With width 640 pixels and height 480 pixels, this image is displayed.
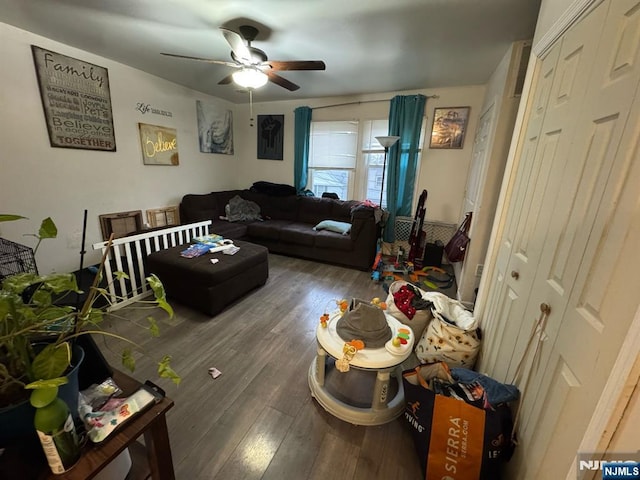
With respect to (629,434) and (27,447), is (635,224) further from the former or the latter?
(27,447)

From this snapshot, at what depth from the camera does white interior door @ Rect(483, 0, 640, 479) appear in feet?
2.25

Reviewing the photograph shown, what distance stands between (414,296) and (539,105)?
1351mm

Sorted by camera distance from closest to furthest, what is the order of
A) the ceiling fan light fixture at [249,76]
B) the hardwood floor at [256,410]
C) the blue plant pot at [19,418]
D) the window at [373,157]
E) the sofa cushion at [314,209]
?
the blue plant pot at [19,418], the hardwood floor at [256,410], the ceiling fan light fixture at [249,76], the window at [373,157], the sofa cushion at [314,209]

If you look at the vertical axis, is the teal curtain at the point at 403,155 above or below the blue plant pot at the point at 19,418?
above

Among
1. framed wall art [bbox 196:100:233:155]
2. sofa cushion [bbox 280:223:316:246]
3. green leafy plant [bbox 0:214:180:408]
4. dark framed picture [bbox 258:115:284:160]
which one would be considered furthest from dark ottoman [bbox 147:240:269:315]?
dark framed picture [bbox 258:115:284:160]

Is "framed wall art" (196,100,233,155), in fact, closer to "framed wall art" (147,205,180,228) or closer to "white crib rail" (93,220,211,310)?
"framed wall art" (147,205,180,228)

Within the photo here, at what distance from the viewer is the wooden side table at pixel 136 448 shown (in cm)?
62

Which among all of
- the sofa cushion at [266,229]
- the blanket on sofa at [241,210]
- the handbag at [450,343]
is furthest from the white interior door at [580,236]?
the blanket on sofa at [241,210]

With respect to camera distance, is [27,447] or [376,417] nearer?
[27,447]

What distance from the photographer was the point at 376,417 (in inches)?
55.4

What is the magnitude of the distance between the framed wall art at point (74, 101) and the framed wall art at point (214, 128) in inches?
53.0

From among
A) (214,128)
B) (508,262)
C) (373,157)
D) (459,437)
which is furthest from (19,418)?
(214,128)

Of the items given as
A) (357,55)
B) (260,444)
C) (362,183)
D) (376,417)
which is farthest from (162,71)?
(376,417)

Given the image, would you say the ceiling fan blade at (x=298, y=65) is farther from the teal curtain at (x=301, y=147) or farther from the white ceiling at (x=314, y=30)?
the teal curtain at (x=301, y=147)
